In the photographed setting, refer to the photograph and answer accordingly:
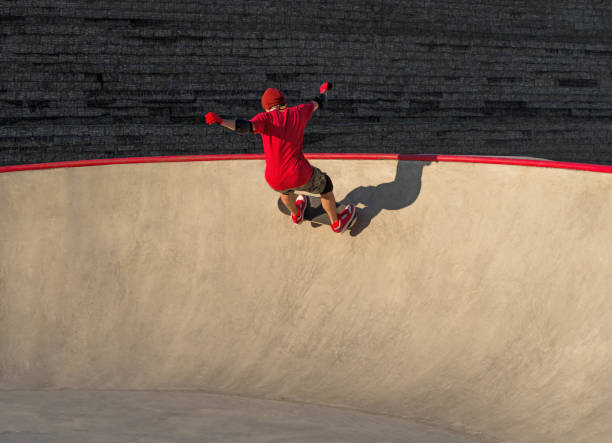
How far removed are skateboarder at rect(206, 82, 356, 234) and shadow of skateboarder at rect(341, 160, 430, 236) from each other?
51 centimetres

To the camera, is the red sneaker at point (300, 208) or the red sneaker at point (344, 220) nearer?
the red sneaker at point (344, 220)

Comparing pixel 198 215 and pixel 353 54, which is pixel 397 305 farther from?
pixel 353 54

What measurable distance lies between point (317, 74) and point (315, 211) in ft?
9.71

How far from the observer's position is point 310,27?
21.7ft

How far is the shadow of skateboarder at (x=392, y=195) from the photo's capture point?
176 inches

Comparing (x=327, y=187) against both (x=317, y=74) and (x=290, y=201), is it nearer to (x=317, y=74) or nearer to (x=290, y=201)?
(x=290, y=201)

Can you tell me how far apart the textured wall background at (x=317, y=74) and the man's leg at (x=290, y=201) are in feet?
8.53

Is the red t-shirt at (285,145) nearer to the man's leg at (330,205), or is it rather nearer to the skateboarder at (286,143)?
the skateboarder at (286,143)

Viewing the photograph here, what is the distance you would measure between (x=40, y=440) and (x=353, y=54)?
6.18 meters

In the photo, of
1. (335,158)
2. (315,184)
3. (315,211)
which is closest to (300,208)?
(315,211)

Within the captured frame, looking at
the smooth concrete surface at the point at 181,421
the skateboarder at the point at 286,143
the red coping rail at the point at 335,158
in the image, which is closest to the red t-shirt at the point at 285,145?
the skateboarder at the point at 286,143

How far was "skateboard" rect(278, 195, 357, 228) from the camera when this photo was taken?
14.5ft

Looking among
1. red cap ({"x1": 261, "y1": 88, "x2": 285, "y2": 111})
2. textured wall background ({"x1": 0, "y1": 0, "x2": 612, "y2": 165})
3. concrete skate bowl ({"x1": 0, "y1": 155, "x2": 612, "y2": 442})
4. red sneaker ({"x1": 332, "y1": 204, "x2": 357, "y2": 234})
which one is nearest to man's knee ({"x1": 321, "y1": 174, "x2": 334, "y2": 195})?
red sneaker ({"x1": 332, "y1": 204, "x2": 357, "y2": 234})

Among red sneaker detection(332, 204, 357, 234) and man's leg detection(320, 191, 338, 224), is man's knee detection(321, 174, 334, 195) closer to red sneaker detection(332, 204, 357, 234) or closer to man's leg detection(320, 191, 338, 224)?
man's leg detection(320, 191, 338, 224)
